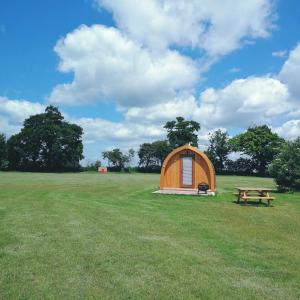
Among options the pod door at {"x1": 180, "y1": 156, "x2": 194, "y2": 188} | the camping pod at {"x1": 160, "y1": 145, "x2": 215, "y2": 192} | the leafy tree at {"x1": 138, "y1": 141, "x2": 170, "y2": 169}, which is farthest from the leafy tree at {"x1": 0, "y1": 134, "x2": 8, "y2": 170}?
the pod door at {"x1": 180, "y1": 156, "x2": 194, "y2": 188}

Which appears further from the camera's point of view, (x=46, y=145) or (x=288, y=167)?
(x=46, y=145)

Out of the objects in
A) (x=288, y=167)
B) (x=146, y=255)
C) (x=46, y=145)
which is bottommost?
(x=146, y=255)

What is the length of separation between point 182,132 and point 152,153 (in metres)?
9.59

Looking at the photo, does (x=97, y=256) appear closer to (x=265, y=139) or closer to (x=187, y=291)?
(x=187, y=291)

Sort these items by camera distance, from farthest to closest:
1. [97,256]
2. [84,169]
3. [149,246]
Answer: [84,169] → [149,246] → [97,256]

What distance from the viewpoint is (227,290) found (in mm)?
6398

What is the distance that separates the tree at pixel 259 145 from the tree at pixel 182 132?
9.23 meters

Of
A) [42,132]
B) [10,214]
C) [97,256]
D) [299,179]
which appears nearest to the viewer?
[97,256]

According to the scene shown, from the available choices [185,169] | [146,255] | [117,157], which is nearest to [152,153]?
[117,157]

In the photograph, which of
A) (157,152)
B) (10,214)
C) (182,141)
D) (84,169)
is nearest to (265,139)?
(182,141)

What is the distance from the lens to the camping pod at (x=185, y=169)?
1065 inches

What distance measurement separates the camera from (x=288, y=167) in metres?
27.0

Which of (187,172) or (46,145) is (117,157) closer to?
(46,145)

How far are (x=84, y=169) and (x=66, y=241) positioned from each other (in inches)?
3032
